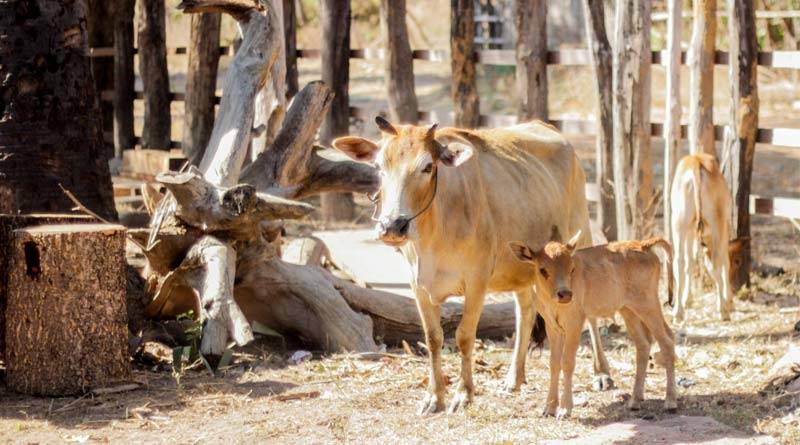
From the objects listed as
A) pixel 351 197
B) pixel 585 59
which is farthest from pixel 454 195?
pixel 351 197

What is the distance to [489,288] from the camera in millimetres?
7977

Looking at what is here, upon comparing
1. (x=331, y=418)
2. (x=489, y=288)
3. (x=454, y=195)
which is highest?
(x=454, y=195)

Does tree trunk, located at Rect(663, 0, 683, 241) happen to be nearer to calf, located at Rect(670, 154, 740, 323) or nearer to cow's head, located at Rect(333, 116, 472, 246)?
calf, located at Rect(670, 154, 740, 323)

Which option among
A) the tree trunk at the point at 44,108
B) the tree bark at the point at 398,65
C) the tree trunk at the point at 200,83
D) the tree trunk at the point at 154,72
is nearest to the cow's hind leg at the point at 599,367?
the tree trunk at the point at 44,108

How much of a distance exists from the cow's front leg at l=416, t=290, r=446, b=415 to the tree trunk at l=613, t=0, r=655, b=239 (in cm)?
448

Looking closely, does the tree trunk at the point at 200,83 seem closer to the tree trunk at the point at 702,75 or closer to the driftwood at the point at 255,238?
the driftwood at the point at 255,238

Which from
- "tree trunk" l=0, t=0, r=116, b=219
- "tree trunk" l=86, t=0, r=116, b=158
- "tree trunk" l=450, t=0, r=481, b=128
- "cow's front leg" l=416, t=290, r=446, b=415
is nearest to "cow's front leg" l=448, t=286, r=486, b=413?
"cow's front leg" l=416, t=290, r=446, b=415

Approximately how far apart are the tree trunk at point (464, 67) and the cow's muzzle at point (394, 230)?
751cm

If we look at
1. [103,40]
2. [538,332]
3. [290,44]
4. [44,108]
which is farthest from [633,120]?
[103,40]

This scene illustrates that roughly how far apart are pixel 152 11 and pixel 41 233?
1002 cm

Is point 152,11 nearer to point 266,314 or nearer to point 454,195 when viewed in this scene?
point 266,314

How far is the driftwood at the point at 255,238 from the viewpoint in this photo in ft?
28.5

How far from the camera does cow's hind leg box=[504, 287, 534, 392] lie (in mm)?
8094

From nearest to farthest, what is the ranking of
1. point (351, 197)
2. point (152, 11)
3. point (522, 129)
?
point (522, 129), point (351, 197), point (152, 11)
